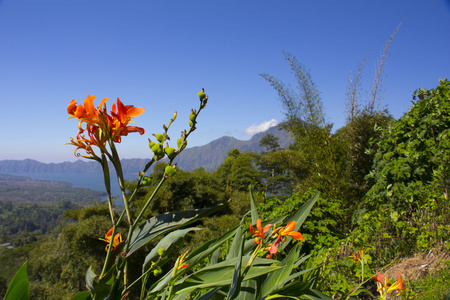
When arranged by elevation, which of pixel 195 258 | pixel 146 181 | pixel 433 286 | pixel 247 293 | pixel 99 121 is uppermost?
pixel 99 121

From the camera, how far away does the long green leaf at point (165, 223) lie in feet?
1.53

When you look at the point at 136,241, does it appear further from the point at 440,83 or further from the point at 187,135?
the point at 440,83

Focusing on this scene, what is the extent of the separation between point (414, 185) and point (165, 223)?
2.50 meters

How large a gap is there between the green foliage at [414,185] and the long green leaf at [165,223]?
1604mm

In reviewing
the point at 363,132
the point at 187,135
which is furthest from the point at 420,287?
the point at 363,132

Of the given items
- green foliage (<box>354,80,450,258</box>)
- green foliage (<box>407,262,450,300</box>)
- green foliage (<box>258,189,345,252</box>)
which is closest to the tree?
green foliage (<box>354,80,450,258</box>)

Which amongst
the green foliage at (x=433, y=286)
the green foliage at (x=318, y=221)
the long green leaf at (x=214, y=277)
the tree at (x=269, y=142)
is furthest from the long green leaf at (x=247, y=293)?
the tree at (x=269, y=142)

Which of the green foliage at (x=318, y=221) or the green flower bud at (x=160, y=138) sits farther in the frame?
the green foliage at (x=318, y=221)

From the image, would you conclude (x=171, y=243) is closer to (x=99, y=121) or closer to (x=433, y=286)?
(x=99, y=121)

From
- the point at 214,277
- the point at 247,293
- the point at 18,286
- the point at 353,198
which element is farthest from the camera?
the point at 353,198

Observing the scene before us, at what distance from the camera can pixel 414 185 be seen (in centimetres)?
224

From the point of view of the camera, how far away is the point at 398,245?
1652 mm

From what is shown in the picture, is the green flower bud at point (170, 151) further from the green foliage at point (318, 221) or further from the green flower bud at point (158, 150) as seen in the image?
the green foliage at point (318, 221)

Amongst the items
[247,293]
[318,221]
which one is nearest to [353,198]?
[318,221]
